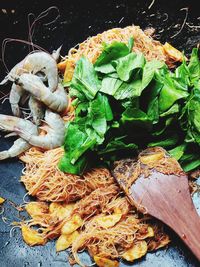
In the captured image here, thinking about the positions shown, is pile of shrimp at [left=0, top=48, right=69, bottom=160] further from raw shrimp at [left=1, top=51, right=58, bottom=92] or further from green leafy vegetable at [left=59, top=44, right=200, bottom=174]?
green leafy vegetable at [left=59, top=44, right=200, bottom=174]

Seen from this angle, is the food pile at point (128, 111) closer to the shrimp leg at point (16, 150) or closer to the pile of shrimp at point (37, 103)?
the pile of shrimp at point (37, 103)

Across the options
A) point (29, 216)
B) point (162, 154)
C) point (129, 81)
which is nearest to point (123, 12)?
point (129, 81)

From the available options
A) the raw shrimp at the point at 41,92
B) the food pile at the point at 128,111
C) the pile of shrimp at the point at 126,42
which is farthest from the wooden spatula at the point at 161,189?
the pile of shrimp at the point at 126,42

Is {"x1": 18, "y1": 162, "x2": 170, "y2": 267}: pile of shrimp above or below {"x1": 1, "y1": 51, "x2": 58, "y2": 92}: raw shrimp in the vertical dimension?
below

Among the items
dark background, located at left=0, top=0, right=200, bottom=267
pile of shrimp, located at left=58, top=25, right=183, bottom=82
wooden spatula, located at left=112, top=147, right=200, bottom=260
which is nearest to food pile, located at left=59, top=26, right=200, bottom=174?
wooden spatula, located at left=112, top=147, right=200, bottom=260

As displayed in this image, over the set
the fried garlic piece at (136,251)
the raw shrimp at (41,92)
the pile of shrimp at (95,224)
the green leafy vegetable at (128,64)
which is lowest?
the fried garlic piece at (136,251)

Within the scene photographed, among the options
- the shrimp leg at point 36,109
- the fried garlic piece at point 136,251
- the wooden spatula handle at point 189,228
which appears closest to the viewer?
the wooden spatula handle at point 189,228

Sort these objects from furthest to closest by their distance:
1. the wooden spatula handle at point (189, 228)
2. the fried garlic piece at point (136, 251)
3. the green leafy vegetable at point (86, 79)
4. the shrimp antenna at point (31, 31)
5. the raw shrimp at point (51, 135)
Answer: the shrimp antenna at point (31, 31) < the raw shrimp at point (51, 135) < the green leafy vegetable at point (86, 79) < the fried garlic piece at point (136, 251) < the wooden spatula handle at point (189, 228)

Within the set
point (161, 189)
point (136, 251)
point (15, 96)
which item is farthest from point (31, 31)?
point (136, 251)
